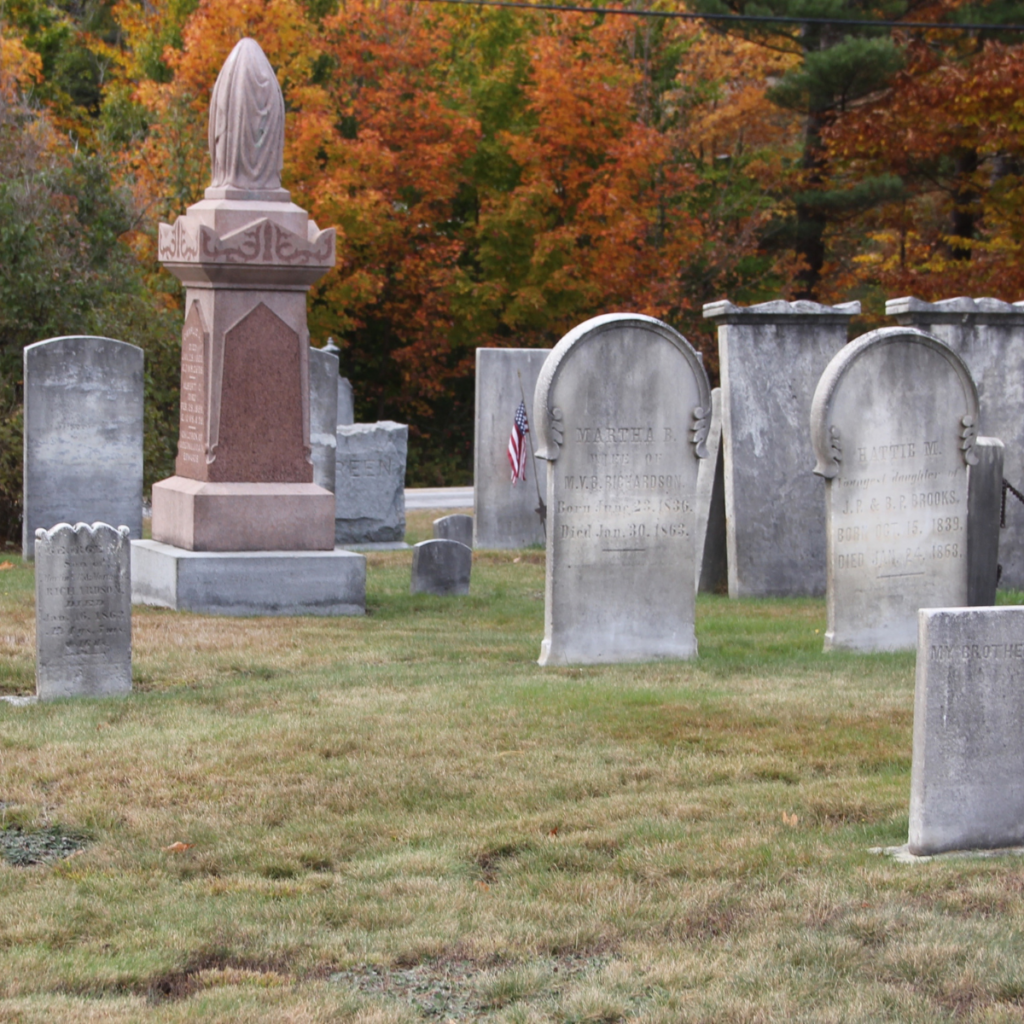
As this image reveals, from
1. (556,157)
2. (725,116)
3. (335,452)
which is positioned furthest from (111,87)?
(335,452)

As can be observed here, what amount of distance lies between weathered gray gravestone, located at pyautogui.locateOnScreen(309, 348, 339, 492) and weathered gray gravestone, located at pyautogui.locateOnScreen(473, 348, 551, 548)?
1.61 metres

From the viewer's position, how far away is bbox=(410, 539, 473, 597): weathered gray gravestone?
480 inches

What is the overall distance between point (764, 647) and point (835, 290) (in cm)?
2164

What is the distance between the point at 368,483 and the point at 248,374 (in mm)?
5685

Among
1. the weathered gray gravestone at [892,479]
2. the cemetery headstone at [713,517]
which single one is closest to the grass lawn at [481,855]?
the weathered gray gravestone at [892,479]

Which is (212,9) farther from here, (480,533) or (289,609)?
(289,609)

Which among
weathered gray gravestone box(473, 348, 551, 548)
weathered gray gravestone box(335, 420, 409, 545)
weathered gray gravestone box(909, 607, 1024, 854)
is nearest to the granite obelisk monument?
weathered gray gravestone box(335, 420, 409, 545)

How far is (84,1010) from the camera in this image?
408cm

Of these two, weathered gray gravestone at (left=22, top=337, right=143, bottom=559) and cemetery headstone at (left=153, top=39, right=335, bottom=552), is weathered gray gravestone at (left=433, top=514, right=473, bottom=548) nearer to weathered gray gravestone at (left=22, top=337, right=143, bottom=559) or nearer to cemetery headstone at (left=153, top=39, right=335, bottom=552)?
weathered gray gravestone at (left=22, top=337, right=143, bottom=559)

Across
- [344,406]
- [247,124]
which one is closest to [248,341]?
[247,124]

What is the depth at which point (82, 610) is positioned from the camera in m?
7.82

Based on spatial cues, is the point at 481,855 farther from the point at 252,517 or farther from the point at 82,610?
the point at 252,517

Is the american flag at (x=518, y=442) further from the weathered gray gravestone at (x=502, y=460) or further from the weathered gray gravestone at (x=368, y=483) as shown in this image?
the weathered gray gravestone at (x=368, y=483)

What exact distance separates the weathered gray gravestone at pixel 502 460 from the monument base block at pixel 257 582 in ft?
18.4
